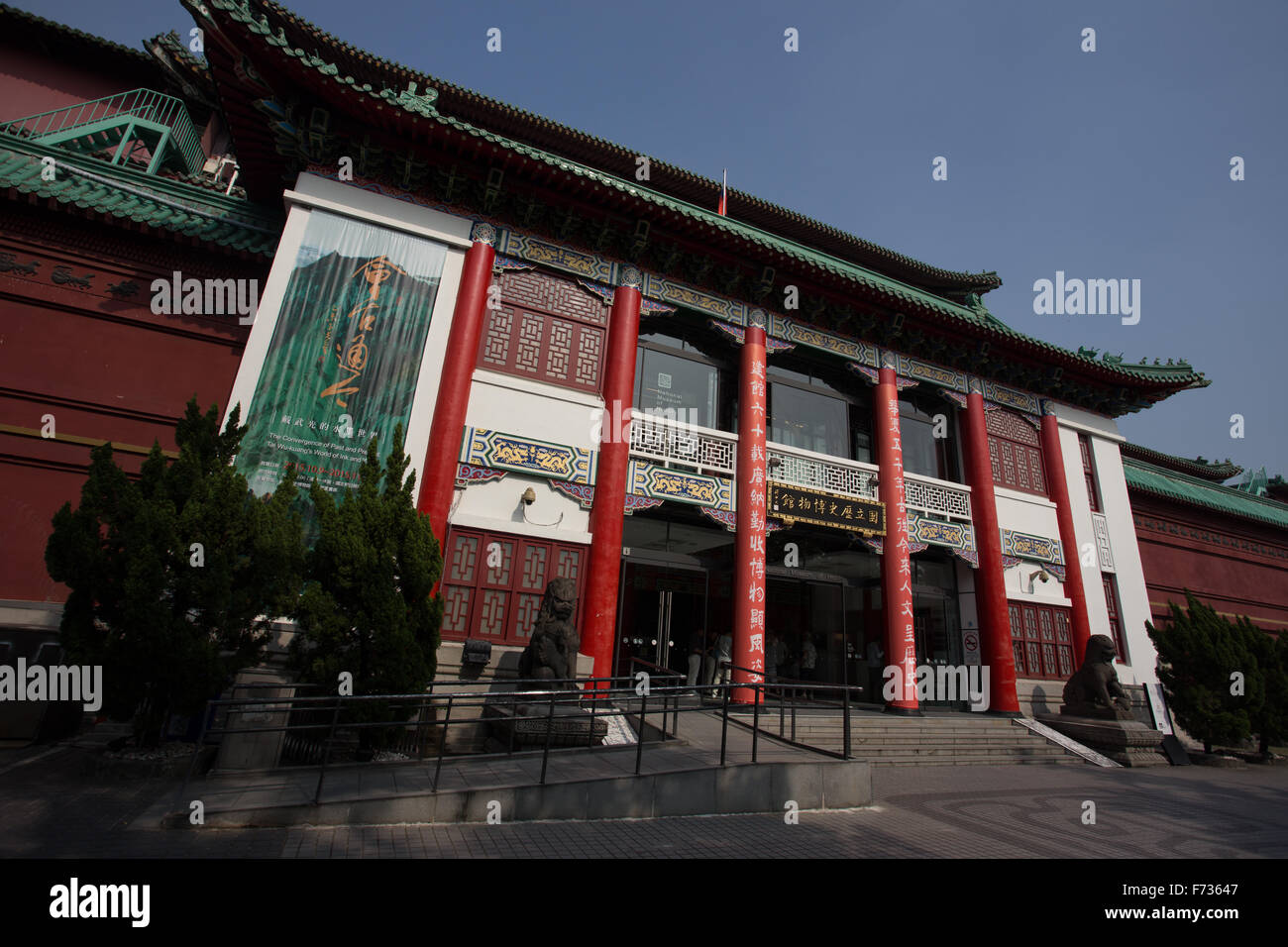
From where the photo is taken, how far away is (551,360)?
11047mm

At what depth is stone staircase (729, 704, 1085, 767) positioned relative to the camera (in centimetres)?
965

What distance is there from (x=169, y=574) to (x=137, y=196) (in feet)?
24.4

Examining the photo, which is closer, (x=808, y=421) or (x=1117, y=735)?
(x=1117, y=735)

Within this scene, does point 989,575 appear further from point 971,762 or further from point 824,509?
point 971,762

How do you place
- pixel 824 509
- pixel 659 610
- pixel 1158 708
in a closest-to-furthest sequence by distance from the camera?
pixel 824 509 < pixel 659 610 < pixel 1158 708

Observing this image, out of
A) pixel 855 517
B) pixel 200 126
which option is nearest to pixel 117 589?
pixel 855 517

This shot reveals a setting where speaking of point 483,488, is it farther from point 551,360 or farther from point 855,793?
point 855,793

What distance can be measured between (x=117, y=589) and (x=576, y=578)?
5878 mm

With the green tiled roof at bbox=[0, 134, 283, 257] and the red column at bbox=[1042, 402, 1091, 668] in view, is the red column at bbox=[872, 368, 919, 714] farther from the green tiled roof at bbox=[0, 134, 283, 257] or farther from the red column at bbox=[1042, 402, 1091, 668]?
the green tiled roof at bbox=[0, 134, 283, 257]

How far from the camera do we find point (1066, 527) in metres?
14.9

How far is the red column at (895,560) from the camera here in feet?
39.8

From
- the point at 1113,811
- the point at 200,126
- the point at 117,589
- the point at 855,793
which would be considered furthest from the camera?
the point at 200,126

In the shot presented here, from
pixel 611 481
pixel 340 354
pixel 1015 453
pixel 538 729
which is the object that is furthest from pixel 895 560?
pixel 340 354

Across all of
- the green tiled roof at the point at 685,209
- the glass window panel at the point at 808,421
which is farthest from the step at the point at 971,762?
the green tiled roof at the point at 685,209
